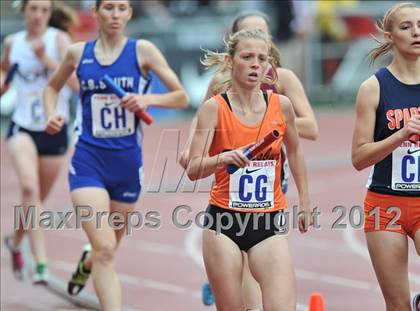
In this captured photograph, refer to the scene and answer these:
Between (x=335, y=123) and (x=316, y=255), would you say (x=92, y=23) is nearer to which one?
(x=335, y=123)

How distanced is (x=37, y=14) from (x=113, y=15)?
8.04 feet

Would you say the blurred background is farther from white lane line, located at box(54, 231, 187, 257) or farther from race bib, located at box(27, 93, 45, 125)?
race bib, located at box(27, 93, 45, 125)

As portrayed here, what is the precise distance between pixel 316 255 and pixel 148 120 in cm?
414

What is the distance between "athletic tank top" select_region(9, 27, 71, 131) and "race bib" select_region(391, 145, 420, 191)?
463cm

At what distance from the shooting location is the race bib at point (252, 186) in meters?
7.25

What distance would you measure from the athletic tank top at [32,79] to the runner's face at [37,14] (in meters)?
0.09

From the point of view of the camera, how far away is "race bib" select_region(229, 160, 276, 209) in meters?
7.25

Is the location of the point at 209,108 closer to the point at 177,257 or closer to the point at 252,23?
the point at 252,23

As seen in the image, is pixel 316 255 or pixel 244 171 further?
pixel 316 255

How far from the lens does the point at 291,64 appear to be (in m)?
26.6

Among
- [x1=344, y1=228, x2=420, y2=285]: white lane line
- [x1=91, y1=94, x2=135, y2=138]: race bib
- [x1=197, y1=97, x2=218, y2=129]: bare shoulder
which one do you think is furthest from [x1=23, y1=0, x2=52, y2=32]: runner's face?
[x1=197, y1=97, x2=218, y2=129]: bare shoulder

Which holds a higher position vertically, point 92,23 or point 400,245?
point 92,23

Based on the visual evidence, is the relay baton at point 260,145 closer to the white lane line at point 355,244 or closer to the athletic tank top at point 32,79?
the athletic tank top at point 32,79

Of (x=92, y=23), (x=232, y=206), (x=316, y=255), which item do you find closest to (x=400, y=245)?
(x=232, y=206)
